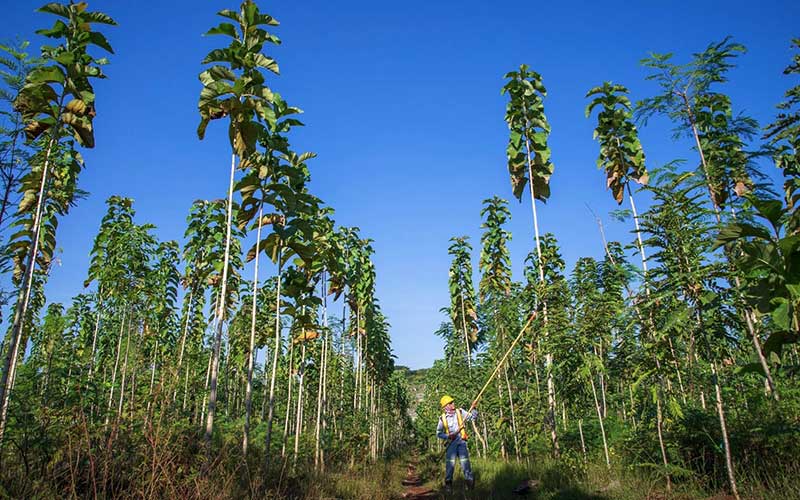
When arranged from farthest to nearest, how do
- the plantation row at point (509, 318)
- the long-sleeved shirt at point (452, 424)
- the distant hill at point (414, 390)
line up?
the distant hill at point (414, 390) < the long-sleeved shirt at point (452, 424) < the plantation row at point (509, 318)

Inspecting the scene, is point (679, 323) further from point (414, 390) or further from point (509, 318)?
point (414, 390)

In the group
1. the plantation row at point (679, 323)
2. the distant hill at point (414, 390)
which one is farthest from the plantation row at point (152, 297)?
the distant hill at point (414, 390)

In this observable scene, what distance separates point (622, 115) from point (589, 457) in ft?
42.7

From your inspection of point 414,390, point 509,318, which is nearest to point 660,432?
point 509,318

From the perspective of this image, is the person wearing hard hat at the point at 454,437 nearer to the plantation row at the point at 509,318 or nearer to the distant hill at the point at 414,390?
the plantation row at the point at 509,318

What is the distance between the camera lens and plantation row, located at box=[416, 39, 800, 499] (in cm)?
621

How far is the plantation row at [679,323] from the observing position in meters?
6.21

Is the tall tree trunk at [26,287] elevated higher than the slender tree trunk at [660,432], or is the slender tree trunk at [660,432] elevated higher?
the tall tree trunk at [26,287]

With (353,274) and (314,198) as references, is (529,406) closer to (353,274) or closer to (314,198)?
(314,198)

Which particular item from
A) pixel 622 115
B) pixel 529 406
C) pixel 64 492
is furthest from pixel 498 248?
pixel 64 492

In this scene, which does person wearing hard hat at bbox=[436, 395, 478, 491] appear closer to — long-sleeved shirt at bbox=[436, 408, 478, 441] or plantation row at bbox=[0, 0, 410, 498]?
long-sleeved shirt at bbox=[436, 408, 478, 441]

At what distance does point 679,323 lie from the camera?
7.34m

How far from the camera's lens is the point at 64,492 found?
5.52 m

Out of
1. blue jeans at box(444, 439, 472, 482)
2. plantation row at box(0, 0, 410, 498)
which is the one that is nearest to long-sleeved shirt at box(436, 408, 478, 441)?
blue jeans at box(444, 439, 472, 482)
